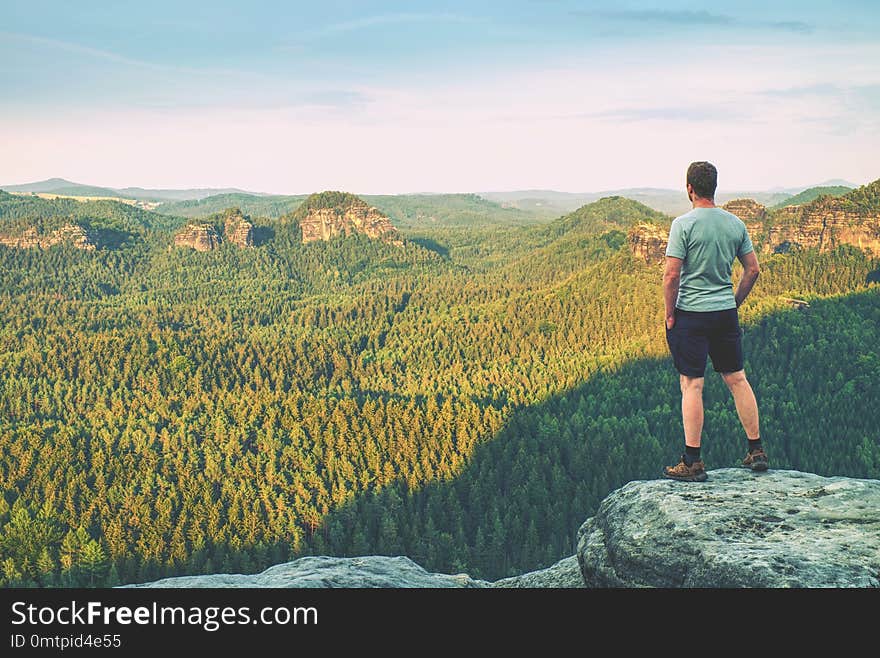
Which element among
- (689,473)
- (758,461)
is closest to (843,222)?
(758,461)

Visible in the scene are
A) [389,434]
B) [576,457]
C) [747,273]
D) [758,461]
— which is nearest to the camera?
[747,273]

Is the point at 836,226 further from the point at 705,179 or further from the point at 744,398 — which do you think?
the point at 705,179

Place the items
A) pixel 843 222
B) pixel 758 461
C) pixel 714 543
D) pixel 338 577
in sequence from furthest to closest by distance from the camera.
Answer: pixel 843 222
pixel 758 461
pixel 338 577
pixel 714 543

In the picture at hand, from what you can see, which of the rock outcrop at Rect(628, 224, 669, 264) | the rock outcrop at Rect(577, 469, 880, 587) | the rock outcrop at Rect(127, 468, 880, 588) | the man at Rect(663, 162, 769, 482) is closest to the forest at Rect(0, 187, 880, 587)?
the rock outcrop at Rect(628, 224, 669, 264)

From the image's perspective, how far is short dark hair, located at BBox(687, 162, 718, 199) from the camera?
1277cm

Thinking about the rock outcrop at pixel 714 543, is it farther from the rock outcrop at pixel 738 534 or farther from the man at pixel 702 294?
A: the man at pixel 702 294

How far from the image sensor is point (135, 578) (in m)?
67.6

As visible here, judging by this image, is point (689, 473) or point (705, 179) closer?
point (705, 179)

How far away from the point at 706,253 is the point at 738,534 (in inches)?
197

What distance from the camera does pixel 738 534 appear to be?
1114cm

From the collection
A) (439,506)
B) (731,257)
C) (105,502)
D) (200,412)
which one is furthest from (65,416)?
(731,257)

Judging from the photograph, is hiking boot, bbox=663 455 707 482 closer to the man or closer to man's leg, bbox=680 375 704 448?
the man

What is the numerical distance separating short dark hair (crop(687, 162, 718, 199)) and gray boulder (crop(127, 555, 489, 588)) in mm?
9520

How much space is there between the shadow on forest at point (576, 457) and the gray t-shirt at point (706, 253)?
61.9 meters
